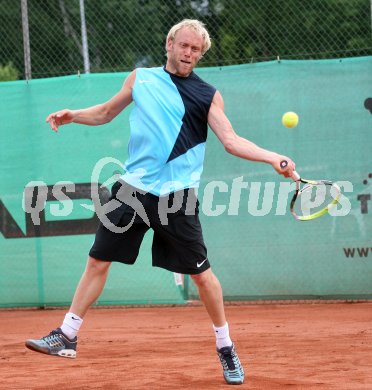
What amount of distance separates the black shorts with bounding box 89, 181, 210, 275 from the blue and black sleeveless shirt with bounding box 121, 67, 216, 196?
63 millimetres

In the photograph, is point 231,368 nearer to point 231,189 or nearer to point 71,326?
point 71,326

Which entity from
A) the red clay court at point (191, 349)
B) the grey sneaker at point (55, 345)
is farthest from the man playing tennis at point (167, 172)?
the red clay court at point (191, 349)

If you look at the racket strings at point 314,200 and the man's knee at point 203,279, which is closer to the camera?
the man's knee at point 203,279

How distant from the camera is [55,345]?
4781 mm

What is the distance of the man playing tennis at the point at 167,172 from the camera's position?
15.6ft

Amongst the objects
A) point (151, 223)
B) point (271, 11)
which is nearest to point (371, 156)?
point (271, 11)

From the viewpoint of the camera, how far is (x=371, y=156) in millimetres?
8172

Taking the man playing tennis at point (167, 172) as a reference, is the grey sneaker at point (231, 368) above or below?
below

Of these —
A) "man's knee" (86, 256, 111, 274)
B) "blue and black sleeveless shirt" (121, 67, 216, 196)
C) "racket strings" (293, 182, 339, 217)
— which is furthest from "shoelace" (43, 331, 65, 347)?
"racket strings" (293, 182, 339, 217)

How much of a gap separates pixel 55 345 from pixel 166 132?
1292 mm

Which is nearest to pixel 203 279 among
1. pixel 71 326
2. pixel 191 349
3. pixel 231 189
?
pixel 71 326

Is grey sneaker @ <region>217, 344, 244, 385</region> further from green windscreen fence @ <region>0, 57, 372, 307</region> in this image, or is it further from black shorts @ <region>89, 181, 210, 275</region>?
green windscreen fence @ <region>0, 57, 372, 307</region>

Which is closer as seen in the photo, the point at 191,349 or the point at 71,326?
the point at 71,326

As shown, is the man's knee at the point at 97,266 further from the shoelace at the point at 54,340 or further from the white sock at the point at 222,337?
the white sock at the point at 222,337
